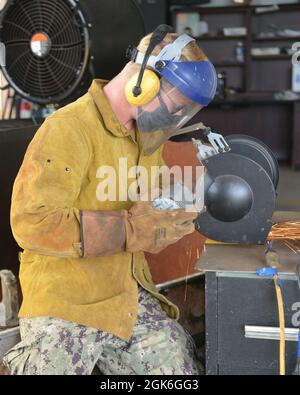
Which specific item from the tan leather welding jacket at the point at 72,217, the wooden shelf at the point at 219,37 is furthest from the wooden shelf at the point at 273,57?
the tan leather welding jacket at the point at 72,217

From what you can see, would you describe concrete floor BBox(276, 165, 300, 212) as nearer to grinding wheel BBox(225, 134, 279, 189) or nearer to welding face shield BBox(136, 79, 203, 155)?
grinding wheel BBox(225, 134, 279, 189)

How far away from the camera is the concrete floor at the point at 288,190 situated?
197 inches

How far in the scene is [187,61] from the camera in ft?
5.08

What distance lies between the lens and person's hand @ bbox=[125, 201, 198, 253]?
1532mm

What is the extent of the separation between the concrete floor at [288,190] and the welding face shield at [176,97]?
2975mm

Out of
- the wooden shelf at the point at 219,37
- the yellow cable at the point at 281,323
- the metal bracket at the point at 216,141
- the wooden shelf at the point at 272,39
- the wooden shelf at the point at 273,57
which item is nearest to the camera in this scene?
the yellow cable at the point at 281,323

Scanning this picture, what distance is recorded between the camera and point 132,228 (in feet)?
5.03

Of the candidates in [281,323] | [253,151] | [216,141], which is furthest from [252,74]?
[281,323]

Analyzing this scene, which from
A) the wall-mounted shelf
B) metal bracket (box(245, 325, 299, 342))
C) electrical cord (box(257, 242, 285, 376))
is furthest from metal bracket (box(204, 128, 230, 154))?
the wall-mounted shelf

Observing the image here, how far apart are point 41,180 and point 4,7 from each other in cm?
123

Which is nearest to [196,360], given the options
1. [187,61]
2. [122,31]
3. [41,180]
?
[41,180]

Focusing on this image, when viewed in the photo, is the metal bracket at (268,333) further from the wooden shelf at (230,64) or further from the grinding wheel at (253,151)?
the wooden shelf at (230,64)

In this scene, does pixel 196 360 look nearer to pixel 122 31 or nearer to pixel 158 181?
pixel 158 181

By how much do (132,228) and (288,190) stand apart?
4634mm
